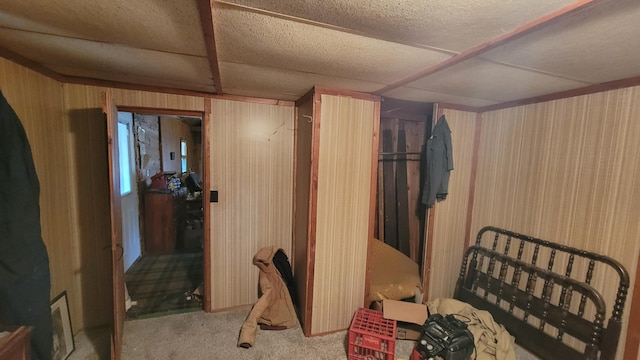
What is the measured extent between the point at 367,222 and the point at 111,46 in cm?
212

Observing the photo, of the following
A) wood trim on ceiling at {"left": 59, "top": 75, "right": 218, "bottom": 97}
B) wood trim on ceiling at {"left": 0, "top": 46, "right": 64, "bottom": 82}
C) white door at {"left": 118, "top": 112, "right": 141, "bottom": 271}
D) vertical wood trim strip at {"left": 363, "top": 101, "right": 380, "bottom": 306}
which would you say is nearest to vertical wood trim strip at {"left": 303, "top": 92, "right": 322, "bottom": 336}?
vertical wood trim strip at {"left": 363, "top": 101, "right": 380, "bottom": 306}

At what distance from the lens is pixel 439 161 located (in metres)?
2.54

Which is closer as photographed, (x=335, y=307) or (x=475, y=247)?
(x=335, y=307)

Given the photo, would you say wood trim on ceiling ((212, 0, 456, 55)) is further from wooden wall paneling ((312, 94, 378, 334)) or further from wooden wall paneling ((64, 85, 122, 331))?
wooden wall paneling ((64, 85, 122, 331))

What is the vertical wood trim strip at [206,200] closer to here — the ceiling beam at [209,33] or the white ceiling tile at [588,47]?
the ceiling beam at [209,33]

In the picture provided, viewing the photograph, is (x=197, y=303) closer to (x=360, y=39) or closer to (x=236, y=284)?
(x=236, y=284)

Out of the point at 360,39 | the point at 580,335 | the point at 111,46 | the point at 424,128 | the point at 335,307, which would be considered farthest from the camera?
the point at 424,128

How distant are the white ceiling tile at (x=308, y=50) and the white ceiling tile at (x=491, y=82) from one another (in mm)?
246

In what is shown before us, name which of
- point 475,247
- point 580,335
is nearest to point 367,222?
point 475,247

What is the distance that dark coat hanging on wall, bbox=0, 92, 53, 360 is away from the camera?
133 cm

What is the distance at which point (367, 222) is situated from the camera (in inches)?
93.7

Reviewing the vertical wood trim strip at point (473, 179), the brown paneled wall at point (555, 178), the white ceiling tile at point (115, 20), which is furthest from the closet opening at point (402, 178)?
the white ceiling tile at point (115, 20)

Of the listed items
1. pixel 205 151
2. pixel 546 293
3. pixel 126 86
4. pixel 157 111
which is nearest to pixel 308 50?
pixel 205 151

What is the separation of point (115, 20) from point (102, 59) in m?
0.70
